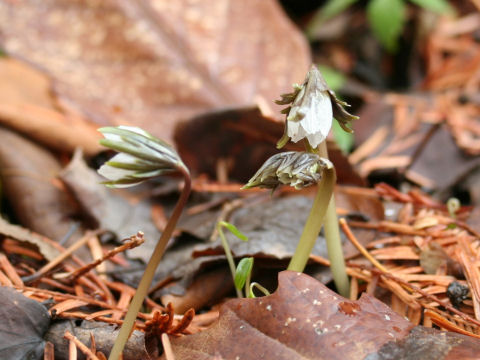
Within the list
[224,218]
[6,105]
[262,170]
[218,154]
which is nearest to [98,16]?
[6,105]

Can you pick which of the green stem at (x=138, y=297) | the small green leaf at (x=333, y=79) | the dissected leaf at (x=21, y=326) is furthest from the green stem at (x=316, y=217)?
the small green leaf at (x=333, y=79)

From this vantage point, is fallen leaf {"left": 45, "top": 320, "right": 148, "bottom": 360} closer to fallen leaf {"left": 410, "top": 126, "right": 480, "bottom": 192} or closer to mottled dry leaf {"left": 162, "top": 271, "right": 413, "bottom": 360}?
mottled dry leaf {"left": 162, "top": 271, "right": 413, "bottom": 360}

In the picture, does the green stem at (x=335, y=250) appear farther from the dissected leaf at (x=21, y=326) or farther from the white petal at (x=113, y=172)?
the dissected leaf at (x=21, y=326)

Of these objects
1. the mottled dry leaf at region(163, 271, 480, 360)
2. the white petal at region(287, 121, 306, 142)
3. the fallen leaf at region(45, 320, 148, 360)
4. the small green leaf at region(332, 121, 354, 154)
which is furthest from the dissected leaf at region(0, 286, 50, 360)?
the small green leaf at region(332, 121, 354, 154)

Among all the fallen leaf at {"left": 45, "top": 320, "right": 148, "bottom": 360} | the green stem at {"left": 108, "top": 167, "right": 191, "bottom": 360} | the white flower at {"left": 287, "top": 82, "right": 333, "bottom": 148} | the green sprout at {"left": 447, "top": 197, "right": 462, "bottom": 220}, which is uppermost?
the white flower at {"left": 287, "top": 82, "right": 333, "bottom": 148}

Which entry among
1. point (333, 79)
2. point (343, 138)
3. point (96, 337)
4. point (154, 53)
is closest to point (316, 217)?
point (96, 337)

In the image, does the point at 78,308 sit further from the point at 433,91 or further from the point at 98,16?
the point at 433,91

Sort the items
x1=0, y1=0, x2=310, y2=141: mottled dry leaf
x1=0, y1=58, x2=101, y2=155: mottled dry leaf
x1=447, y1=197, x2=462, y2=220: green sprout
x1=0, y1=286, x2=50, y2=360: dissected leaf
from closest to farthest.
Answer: x1=0, y1=286, x2=50, y2=360: dissected leaf → x1=447, y1=197, x2=462, y2=220: green sprout → x1=0, y1=58, x2=101, y2=155: mottled dry leaf → x1=0, y1=0, x2=310, y2=141: mottled dry leaf
